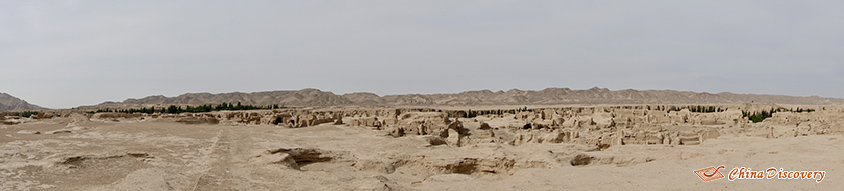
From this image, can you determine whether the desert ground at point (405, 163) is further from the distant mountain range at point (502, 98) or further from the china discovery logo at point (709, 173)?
the distant mountain range at point (502, 98)

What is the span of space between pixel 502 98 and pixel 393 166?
359 ft

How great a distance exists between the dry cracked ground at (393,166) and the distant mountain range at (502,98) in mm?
92804

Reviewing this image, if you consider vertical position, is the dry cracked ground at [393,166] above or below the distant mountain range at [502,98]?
below

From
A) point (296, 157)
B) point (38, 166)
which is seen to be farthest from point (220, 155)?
point (38, 166)

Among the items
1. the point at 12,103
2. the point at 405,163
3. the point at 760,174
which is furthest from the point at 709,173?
the point at 12,103

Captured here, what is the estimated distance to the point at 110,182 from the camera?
9.06m

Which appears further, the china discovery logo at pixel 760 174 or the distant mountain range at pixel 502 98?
the distant mountain range at pixel 502 98

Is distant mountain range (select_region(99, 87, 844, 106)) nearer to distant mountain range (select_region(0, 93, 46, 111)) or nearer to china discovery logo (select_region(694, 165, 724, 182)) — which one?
distant mountain range (select_region(0, 93, 46, 111))

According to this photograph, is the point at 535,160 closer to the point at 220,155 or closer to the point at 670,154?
the point at 670,154

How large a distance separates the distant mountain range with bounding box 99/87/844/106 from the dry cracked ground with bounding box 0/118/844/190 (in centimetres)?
9280

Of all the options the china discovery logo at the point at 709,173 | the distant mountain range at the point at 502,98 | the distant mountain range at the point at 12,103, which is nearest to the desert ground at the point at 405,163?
the china discovery logo at the point at 709,173

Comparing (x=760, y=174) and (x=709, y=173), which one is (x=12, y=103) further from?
(x=760, y=174)

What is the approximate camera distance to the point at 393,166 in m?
12.4

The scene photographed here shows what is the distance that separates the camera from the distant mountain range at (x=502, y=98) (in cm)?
10925
